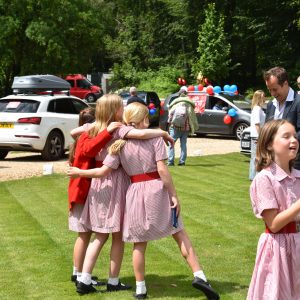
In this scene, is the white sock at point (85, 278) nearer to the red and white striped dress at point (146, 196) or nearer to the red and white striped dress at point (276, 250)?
the red and white striped dress at point (146, 196)

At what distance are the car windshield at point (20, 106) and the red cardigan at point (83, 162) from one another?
12659 millimetres

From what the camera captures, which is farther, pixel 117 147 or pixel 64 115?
pixel 64 115

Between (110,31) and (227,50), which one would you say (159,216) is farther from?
(110,31)

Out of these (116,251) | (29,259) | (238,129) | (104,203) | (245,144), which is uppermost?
(104,203)

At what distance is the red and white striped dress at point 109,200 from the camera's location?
6660 mm

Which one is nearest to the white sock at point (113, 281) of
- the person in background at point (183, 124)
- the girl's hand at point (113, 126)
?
the girl's hand at point (113, 126)

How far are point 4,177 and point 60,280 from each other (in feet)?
30.2

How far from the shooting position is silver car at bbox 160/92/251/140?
26.9 metres

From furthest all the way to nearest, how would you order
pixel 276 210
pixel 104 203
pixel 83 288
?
pixel 83 288 < pixel 104 203 < pixel 276 210

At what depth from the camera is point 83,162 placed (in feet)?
22.5

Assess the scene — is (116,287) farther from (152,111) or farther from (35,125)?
(152,111)

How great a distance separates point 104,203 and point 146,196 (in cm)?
47

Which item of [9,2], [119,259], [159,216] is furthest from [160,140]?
[9,2]

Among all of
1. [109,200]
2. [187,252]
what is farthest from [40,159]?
[187,252]
